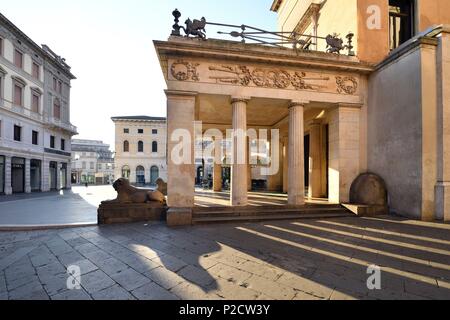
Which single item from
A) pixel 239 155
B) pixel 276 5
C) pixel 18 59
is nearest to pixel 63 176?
pixel 18 59

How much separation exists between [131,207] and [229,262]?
4.95 metres

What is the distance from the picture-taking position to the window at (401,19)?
11086 millimetres

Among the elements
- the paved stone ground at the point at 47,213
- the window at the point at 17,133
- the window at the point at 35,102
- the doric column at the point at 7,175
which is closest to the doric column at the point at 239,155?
the paved stone ground at the point at 47,213

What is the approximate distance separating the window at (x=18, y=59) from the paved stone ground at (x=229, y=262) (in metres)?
24.6

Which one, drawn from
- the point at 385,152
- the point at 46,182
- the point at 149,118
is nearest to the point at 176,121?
the point at 385,152

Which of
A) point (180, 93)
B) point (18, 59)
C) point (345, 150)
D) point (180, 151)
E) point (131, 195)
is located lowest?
point (131, 195)

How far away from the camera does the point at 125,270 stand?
12.7 ft

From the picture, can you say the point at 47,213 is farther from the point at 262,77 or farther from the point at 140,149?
the point at 140,149

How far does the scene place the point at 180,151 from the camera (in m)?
8.31

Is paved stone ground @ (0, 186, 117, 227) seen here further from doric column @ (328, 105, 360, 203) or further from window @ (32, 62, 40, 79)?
window @ (32, 62, 40, 79)

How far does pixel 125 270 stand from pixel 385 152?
1027cm

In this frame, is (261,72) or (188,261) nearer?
(188,261)

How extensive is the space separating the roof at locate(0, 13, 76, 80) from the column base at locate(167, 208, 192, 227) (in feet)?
88.5

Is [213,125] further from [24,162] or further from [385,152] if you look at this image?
[24,162]
